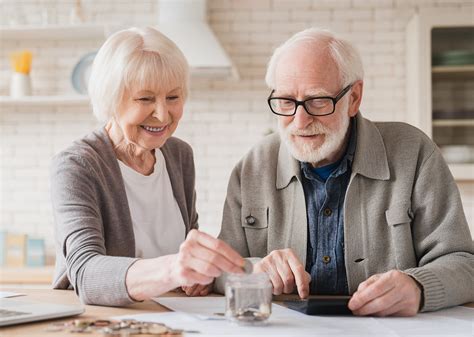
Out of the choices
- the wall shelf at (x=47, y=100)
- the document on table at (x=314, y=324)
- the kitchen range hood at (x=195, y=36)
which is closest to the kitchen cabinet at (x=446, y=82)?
the kitchen range hood at (x=195, y=36)

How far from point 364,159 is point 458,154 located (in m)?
2.75

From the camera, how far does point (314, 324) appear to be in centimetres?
149

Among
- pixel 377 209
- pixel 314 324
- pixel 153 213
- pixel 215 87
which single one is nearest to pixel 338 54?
pixel 377 209

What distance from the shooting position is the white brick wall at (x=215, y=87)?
4957 mm

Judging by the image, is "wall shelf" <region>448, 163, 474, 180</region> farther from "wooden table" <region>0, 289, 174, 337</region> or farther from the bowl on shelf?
"wooden table" <region>0, 289, 174, 337</region>

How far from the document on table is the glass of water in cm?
2

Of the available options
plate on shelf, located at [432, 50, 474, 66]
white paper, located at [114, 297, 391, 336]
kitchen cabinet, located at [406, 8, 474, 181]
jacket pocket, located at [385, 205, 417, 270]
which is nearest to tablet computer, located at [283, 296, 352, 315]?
white paper, located at [114, 297, 391, 336]

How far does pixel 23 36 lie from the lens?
5082mm

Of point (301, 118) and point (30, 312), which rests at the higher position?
point (301, 118)

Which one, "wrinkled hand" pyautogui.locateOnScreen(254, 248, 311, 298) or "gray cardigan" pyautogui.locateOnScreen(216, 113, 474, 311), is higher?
"gray cardigan" pyautogui.locateOnScreen(216, 113, 474, 311)

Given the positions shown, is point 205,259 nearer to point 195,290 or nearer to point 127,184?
point 195,290

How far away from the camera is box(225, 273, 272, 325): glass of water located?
1473mm

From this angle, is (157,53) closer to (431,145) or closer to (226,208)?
(226,208)

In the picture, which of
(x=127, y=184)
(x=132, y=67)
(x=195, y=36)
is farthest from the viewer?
(x=195, y=36)
